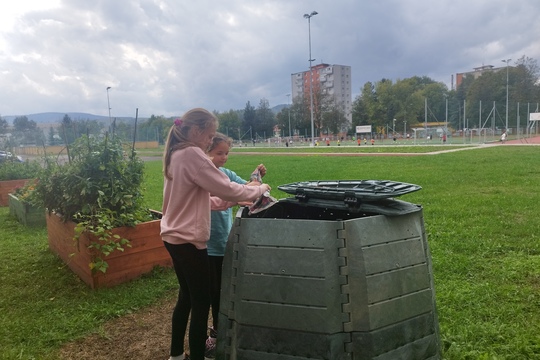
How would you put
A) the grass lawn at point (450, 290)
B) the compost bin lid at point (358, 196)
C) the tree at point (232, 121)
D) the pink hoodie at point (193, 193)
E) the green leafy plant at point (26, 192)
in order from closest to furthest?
the compost bin lid at point (358, 196)
the pink hoodie at point (193, 193)
the grass lawn at point (450, 290)
the green leafy plant at point (26, 192)
the tree at point (232, 121)

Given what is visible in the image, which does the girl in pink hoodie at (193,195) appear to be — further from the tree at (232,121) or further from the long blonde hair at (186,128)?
the tree at (232,121)

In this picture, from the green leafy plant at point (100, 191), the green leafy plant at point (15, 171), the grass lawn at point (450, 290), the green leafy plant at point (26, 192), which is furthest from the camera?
the green leafy plant at point (15, 171)

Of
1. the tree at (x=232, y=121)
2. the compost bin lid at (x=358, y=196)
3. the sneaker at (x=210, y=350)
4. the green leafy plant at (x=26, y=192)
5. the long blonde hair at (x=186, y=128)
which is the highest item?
the tree at (x=232, y=121)

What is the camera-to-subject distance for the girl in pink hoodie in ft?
7.80

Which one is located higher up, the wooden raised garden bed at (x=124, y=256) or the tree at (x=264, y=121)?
the tree at (x=264, y=121)

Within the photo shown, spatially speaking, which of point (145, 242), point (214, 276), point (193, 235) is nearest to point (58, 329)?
point (145, 242)

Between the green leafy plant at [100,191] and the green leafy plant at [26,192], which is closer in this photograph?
the green leafy plant at [100,191]

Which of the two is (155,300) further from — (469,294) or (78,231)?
(469,294)

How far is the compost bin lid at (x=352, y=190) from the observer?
2.17m

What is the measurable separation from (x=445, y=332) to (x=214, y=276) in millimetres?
1763

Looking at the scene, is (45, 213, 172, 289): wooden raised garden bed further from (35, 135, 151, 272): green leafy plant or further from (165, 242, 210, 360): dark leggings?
(165, 242, 210, 360): dark leggings

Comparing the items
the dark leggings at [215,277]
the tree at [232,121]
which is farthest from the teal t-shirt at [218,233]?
the tree at [232,121]

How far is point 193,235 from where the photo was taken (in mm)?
2479

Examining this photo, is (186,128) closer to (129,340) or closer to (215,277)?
(215,277)
